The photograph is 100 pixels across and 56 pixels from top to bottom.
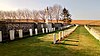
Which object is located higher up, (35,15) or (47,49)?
(35,15)

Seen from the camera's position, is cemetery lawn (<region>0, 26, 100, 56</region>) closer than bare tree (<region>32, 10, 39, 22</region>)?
Yes

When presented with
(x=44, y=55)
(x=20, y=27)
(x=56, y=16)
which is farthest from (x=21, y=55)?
(x=56, y=16)

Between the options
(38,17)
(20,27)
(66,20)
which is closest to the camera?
(20,27)

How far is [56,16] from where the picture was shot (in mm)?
116750

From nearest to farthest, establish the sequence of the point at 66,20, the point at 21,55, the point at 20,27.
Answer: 1. the point at 21,55
2. the point at 20,27
3. the point at 66,20

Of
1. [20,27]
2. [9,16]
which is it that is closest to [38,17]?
[9,16]

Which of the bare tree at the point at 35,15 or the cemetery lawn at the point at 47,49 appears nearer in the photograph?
the cemetery lawn at the point at 47,49

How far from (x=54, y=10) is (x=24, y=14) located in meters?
32.3

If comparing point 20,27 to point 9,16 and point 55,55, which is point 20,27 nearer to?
point 55,55

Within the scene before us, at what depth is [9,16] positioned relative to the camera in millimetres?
136125

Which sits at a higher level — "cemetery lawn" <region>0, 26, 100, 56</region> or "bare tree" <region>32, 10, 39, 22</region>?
"bare tree" <region>32, 10, 39, 22</region>

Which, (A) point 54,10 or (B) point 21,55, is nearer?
(B) point 21,55

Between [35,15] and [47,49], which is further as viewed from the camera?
[35,15]

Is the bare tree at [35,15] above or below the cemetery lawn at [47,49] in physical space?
above
